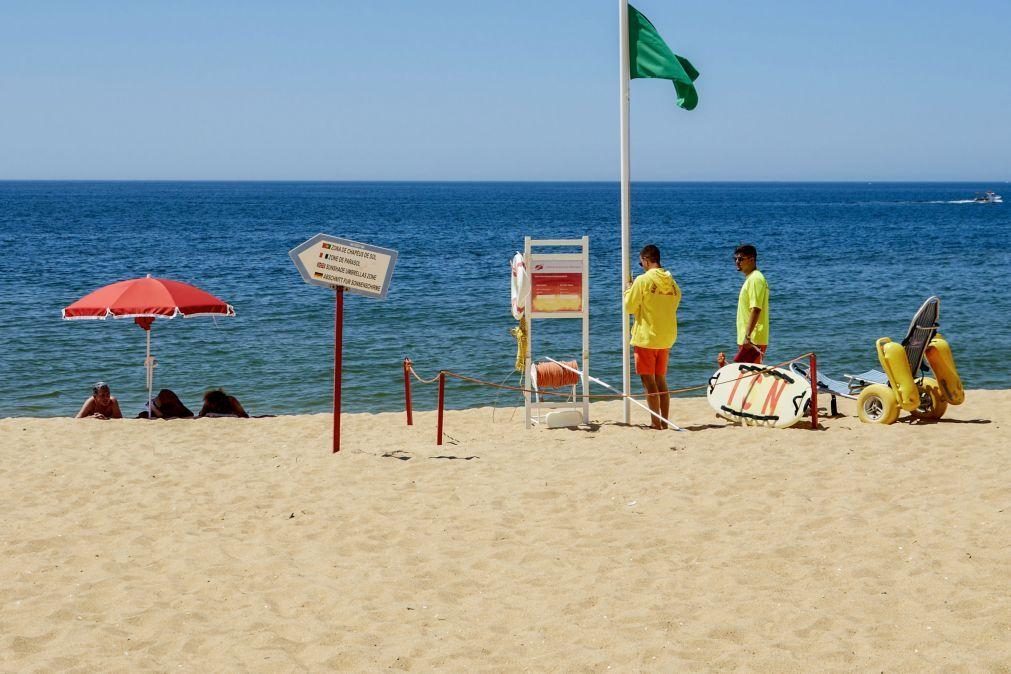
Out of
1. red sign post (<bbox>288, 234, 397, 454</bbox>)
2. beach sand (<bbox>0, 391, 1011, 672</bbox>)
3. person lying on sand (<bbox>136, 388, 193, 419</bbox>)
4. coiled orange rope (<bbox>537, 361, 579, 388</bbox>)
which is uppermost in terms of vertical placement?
red sign post (<bbox>288, 234, 397, 454</bbox>)

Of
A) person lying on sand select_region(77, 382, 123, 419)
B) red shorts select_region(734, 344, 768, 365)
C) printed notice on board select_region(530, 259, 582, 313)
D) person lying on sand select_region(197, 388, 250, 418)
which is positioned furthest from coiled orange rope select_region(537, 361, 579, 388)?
person lying on sand select_region(77, 382, 123, 419)

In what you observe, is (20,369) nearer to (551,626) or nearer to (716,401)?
(716,401)

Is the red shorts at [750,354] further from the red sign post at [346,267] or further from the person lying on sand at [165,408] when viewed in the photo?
the person lying on sand at [165,408]

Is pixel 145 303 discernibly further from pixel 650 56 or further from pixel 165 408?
pixel 650 56

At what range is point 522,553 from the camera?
6.57 meters

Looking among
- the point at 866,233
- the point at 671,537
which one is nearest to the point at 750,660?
the point at 671,537

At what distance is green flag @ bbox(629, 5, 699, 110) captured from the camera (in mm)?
10539

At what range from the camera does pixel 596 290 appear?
31562 mm

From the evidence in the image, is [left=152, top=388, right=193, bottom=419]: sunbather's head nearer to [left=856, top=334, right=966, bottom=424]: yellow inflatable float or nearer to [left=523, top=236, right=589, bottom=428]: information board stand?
[left=523, top=236, right=589, bottom=428]: information board stand

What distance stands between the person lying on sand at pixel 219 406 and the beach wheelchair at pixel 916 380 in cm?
700

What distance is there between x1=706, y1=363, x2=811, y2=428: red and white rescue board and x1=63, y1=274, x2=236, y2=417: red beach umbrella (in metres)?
5.33

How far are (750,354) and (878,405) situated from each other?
133 cm

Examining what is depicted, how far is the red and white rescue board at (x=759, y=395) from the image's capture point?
9977 millimetres

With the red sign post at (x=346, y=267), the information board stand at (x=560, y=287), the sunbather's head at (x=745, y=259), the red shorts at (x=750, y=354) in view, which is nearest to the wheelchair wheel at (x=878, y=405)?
the red shorts at (x=750, y=354)
